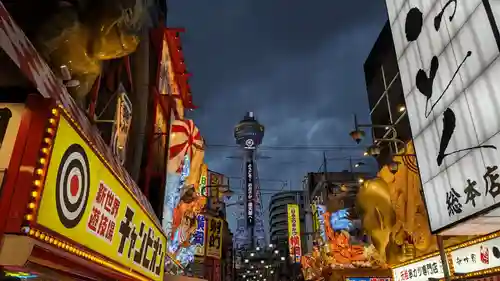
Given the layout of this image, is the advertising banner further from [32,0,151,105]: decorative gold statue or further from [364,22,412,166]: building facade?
[364,22,412,166]: building facade

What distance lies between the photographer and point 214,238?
30.4m

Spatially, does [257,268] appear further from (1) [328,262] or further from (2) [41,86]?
(2) [41,86]

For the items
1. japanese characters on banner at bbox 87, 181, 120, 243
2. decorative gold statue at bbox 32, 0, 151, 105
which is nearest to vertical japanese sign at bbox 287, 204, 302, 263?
decorative gold statue at bbox 32, 0, 151, 105

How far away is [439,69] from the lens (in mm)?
8344

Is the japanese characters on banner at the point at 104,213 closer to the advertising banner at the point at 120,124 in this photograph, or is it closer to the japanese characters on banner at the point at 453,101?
the advertising banner at the point at 120,124

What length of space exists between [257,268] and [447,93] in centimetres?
11124

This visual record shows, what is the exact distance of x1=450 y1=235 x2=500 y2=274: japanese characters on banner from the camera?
841cm

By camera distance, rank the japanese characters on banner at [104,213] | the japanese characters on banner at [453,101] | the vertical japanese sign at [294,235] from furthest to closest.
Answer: the vertical japanese sign at [294,235]
the japanese characters on banner at [453,101]
the japanese characters on banner at [104,213]

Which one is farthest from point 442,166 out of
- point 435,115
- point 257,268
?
point 257,268

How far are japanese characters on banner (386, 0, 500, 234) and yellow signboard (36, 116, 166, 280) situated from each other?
242 inches

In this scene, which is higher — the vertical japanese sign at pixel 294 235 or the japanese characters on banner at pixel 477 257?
the vertical japanese sign at pixel 294 235

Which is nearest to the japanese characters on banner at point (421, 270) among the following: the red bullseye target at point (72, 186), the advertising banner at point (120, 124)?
the advertising banner at point (120, 124)

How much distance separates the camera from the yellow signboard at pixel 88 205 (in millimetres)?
4371

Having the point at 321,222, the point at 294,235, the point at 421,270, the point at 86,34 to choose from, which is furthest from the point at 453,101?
the point at 294,235
